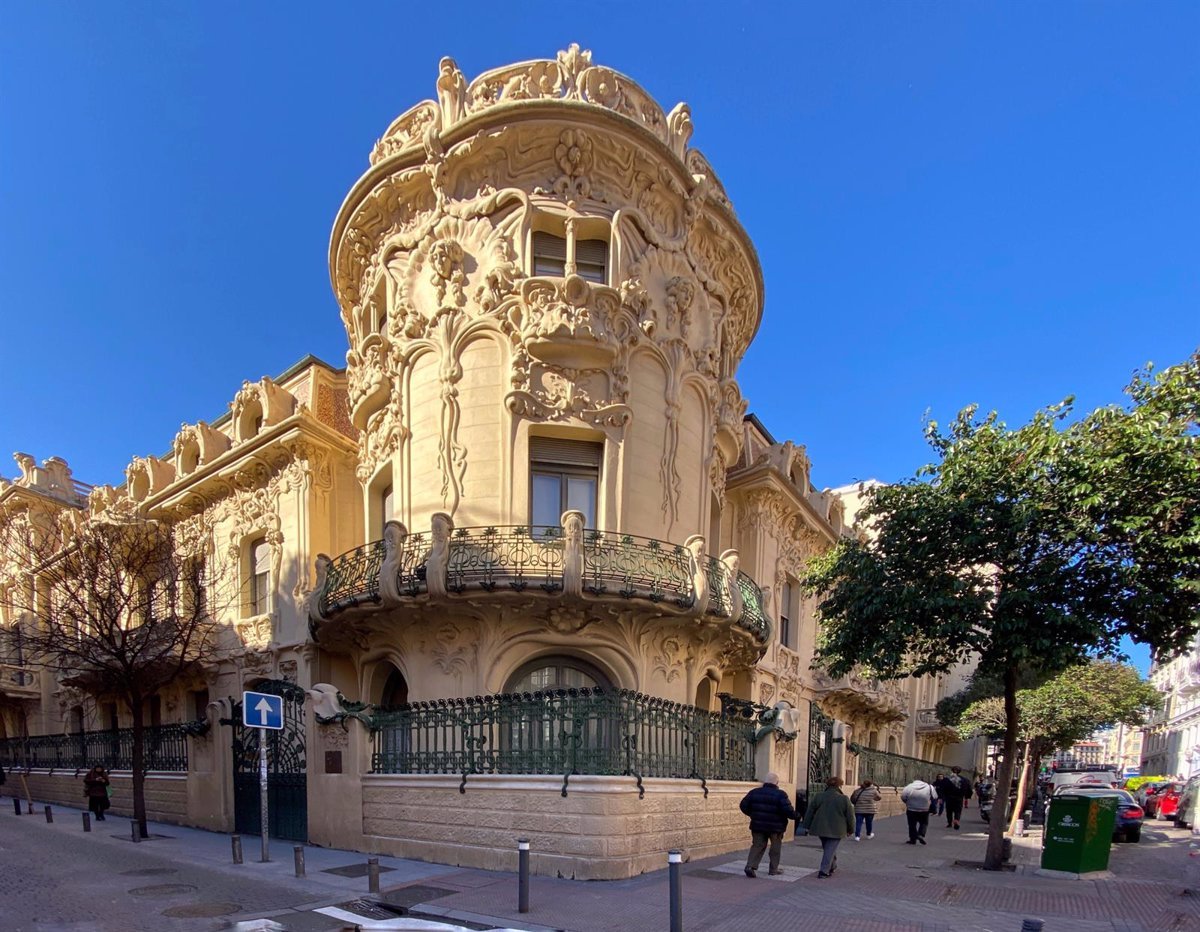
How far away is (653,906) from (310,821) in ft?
24.5

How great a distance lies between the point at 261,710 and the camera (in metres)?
11.0

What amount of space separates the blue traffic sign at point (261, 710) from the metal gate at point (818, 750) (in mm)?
12989

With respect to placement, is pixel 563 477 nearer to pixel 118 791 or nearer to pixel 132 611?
pixel 132 611

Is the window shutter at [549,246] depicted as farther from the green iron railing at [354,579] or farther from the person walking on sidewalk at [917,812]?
the person walking on sidewalk at [917,812]

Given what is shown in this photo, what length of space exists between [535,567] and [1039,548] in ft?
27.6

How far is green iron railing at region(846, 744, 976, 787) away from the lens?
Answer: 84.8 feet

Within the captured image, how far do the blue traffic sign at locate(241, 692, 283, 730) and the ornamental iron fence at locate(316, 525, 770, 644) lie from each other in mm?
2747

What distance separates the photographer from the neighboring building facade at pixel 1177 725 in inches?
2414

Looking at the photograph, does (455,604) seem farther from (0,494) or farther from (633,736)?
(0,494)

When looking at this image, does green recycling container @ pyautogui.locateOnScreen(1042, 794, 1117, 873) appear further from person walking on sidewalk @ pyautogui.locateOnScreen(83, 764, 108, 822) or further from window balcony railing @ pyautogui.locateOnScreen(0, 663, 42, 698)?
window balcony railing @ pyautogui.locateOnScreen(0, 663, 42, 698)

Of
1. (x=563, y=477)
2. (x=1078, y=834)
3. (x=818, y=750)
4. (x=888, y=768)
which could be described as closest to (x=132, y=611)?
(x=563, y=477)

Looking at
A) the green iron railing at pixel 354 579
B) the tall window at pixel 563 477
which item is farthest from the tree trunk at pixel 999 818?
the green iron railing at pixel 354 579

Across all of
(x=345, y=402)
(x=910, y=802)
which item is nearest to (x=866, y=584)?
(x=910, y=802)

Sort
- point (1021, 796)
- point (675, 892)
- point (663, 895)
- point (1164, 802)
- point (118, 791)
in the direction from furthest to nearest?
1. point (1164, 802)
2. point (118, 791)
3. point (1021, 796)
4. point (663, 895)
5. point (675, 892)
